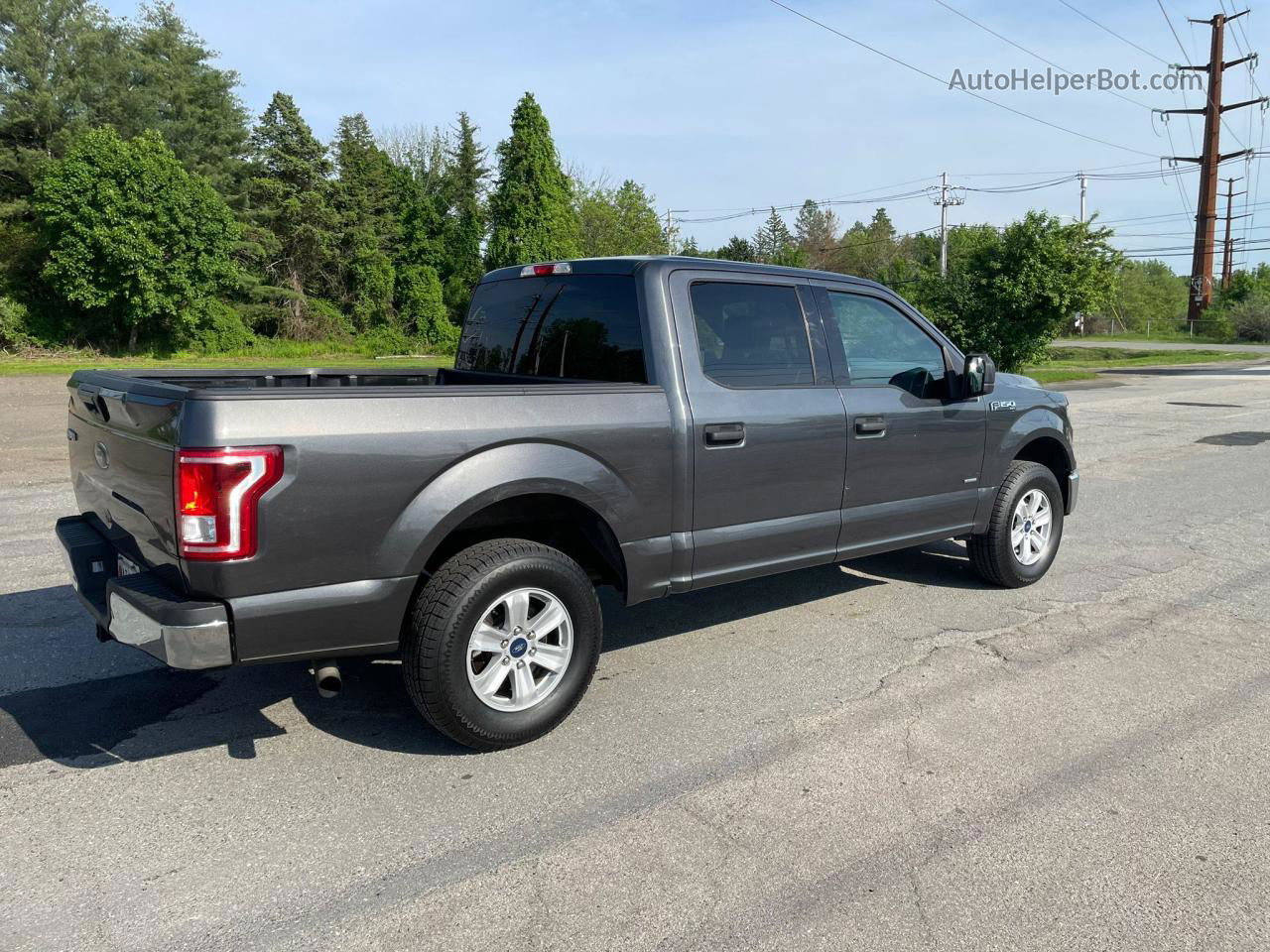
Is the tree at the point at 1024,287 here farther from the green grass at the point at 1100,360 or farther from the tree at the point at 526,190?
the tree at the point at 526,190

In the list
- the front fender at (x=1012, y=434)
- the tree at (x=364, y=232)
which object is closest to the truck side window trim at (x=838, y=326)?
the front fender at (x=1012, y=434)

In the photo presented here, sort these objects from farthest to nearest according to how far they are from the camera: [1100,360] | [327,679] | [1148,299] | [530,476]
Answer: [1148,299]
[1100,360]
[530,476]
[327,679]

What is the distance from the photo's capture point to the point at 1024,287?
2380 cm

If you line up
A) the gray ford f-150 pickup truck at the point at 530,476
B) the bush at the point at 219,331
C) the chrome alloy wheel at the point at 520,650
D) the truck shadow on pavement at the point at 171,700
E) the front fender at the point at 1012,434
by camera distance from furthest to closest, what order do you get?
the bush at the point at 219,331 < the front fender at the point at 1012,434 < the truck shadow on pavement at the point at 171,700 < the chrome alloy wheel at the point at 520,650 < the gray ford f-150 pickup truck at the point at 530,476

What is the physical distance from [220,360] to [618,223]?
17.8 m

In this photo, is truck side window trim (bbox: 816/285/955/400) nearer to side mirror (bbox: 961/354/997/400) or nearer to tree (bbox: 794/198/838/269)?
side mirror (bbox: 961/354/997/400)

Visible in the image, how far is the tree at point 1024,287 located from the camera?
23.7 meters

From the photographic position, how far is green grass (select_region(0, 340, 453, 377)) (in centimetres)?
2552

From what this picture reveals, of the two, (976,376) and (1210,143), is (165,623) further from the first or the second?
(1210,143)

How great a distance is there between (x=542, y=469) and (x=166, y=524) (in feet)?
4.26

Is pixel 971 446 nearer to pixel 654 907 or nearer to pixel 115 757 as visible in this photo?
pixel 654 907

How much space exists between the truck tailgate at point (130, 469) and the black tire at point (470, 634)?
85 centimetres

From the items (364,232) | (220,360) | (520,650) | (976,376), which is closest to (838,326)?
(976,376)

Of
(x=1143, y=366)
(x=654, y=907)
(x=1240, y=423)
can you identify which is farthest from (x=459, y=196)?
(x=654, y=907)
